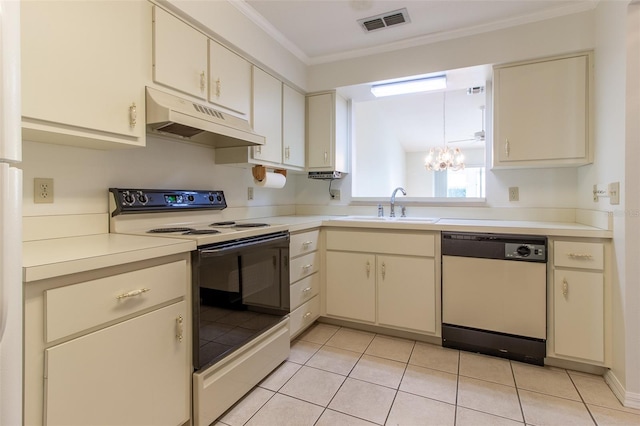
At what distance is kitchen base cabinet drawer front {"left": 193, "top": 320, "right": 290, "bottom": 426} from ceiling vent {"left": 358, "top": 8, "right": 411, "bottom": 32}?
219 cm

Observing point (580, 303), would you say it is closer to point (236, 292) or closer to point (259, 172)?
point (236, 292)

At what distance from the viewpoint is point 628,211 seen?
1656 millimetres

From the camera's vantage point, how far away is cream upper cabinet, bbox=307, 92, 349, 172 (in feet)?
9.76

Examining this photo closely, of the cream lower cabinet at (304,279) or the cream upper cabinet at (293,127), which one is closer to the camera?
the cream lower cabinet at (304,279)

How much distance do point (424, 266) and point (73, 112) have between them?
2.17m

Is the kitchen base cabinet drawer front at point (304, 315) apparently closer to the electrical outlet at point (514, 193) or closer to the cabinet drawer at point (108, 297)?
the cabinet drawer at point (108, 297)

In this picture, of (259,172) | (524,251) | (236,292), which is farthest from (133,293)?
(524,251)

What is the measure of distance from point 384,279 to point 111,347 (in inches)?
70.5

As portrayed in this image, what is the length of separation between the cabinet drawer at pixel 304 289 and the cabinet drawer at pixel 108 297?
0.98 meters

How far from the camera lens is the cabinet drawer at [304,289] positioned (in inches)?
88.6

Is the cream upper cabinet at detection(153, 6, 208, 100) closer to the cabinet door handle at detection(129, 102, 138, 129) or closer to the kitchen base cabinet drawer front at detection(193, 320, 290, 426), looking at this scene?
the cabinet door handle at detection(129, 102, 138, 129)

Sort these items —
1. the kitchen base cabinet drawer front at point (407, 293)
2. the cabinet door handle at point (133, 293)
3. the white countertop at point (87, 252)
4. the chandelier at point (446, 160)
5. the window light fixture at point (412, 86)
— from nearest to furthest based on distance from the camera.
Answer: the white countertop at point (87, 252) < the cabinet door handle at point (133, 293) < the kitchen base cabinet drawer front at point (407, 293) < the window light fixture at point (412, 86) < the chandelier at point (446, 160)

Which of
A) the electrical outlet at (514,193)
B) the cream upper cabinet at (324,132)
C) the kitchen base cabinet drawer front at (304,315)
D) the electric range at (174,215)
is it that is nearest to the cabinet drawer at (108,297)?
the electric range at (174,215)

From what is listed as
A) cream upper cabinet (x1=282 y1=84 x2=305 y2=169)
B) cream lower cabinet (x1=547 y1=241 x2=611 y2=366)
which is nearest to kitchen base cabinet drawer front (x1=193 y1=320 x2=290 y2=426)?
cream upper cabinet (x1=282 y1=84 x2=305 y2=169)
